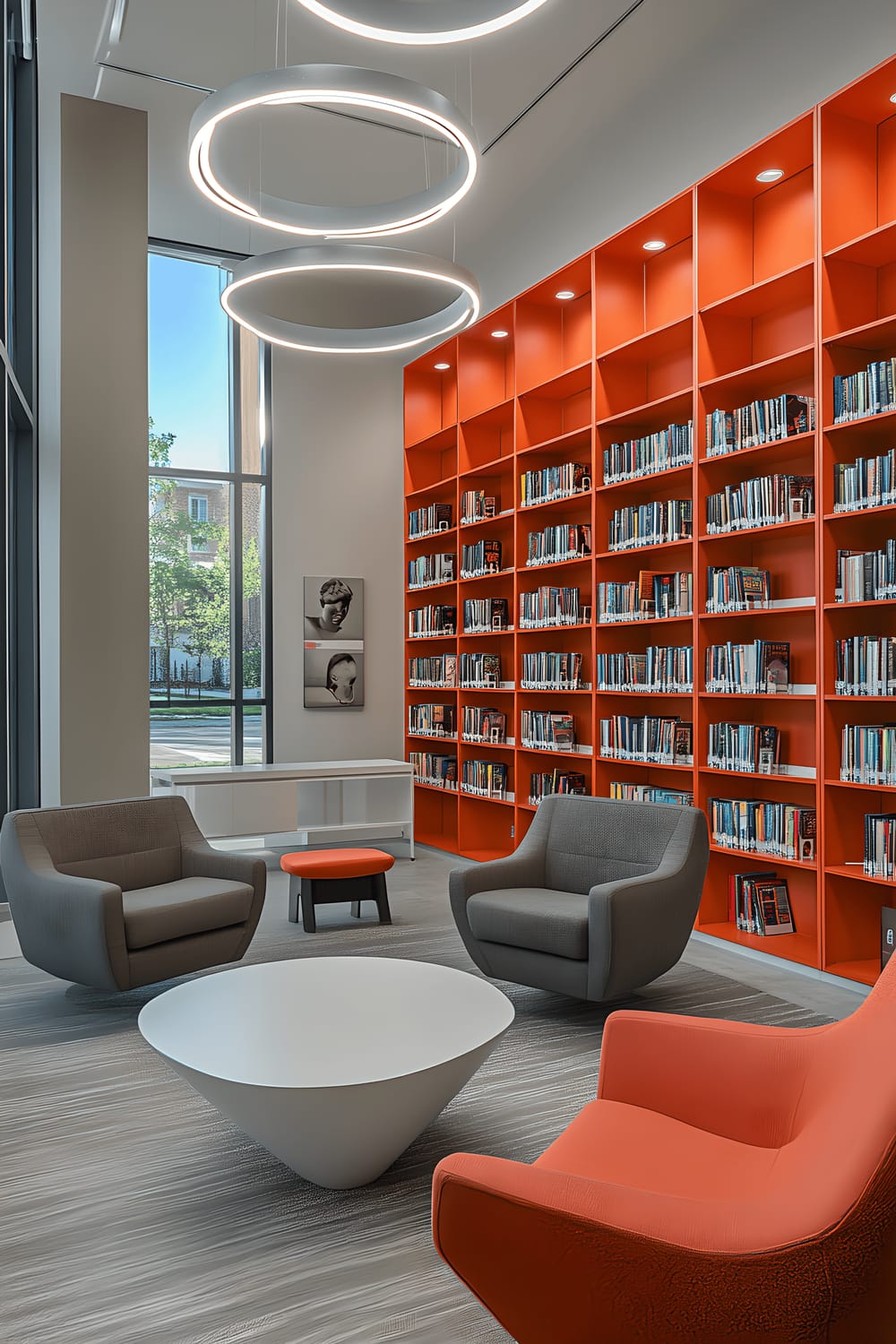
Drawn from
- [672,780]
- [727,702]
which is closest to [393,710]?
[672,780]

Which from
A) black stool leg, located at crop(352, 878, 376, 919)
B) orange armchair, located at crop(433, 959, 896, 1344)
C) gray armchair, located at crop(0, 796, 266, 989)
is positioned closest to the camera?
orange armchair, located at crop(433, 959, 896, 1344)

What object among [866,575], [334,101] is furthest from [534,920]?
[334,101]

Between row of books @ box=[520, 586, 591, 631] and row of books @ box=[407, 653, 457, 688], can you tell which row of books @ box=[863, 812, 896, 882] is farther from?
row of books @ box=[407, 653, 457, 688]

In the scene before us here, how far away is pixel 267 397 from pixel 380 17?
5.34 meters

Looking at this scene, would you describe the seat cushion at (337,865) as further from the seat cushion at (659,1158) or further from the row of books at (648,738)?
the seat cushion at (659,1158)

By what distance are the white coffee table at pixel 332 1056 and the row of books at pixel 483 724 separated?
13.5 ft

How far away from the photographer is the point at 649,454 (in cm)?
556

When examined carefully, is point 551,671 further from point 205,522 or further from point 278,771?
point 205,522

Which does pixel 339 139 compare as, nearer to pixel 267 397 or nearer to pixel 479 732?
pixel 267 397

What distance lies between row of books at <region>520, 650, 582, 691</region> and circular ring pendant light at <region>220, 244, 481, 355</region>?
221cm

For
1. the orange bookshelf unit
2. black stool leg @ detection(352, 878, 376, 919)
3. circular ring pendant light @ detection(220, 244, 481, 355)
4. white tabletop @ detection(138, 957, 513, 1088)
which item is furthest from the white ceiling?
white tabletop @ detection(138, 957, 513, 1088)

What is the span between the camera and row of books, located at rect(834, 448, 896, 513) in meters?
4.13

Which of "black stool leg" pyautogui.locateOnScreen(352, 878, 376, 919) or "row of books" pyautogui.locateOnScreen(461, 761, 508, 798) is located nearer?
"black stool leg" pyautogui.locateOnScreen(352, 878, 376, 919)

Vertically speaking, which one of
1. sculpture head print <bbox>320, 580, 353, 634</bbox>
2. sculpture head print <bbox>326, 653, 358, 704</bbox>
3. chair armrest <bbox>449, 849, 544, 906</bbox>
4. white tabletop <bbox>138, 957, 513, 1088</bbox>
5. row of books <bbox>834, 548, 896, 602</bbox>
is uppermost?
sculpture head print <bbox>320, 580, 353, 634</bbox>
